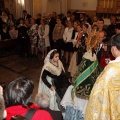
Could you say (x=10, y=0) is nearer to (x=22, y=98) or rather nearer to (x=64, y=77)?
(x=64, y=77)

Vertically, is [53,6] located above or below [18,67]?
above

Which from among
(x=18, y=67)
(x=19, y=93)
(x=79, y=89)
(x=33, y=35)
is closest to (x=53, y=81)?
(x=79, y=89)

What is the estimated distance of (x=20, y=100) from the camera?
1.82 meters

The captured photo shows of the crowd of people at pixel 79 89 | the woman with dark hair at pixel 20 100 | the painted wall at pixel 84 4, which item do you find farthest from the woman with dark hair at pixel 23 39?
the woman with dark hair at pixel 20 100

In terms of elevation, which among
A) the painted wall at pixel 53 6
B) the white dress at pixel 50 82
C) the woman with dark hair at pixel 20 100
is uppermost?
the painted wall at pixel 53 6

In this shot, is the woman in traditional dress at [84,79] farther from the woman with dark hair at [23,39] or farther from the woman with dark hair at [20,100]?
the woman with dark hair at [23,39]

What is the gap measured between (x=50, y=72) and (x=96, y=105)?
1710mm

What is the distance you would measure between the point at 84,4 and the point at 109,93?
1071cm

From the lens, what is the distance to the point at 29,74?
5.80m

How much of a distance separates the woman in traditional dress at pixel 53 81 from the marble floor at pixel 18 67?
67.4 inches

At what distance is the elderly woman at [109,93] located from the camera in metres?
1.74

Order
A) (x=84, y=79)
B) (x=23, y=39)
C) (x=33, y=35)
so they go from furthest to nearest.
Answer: (x=23, y=39) → (x=33, y=35) → (x=84, y=79)

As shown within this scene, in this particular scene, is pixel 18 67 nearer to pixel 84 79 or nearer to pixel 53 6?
pixel 84 79

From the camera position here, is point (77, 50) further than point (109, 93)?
Yes
